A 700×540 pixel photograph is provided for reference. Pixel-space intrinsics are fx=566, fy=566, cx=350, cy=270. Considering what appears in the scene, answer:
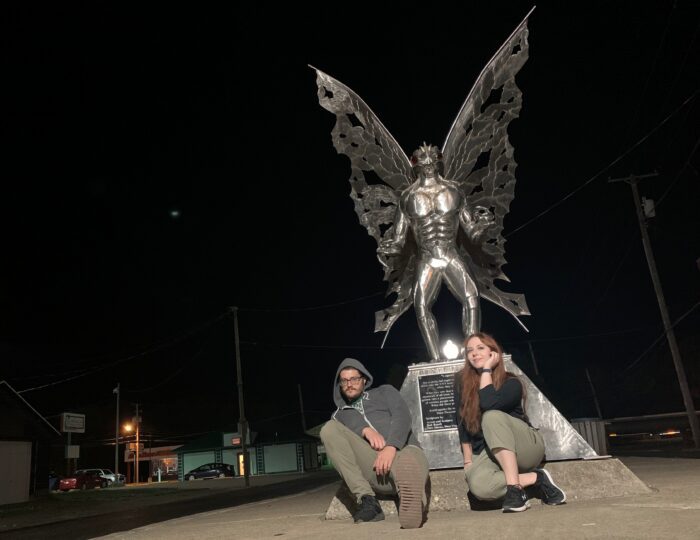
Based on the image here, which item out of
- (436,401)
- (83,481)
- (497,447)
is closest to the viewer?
(497,447)

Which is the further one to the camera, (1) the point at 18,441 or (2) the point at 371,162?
(1) the point at 18,441

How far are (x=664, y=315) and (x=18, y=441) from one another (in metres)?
22.8

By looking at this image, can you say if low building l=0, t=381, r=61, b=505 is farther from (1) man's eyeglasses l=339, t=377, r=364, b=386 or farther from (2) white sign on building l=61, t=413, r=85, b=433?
(1) man's eyeglasses l=339, t=377, r=364, b=386

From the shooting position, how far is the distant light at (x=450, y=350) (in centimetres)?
616

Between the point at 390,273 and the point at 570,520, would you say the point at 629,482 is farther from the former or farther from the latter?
the point at 390,273

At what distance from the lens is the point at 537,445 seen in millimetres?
3438

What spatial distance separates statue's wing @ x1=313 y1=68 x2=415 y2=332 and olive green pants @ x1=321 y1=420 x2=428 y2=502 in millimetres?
3344

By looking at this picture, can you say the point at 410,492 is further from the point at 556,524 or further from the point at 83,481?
the point at 83,481

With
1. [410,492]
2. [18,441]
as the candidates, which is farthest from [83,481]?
[410,492]

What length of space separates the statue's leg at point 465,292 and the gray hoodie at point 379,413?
243 cm

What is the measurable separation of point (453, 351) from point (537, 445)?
2.76 m

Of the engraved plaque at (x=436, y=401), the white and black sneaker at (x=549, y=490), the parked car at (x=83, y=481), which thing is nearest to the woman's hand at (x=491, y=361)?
the white and black sneaker at (x=549, y=490)

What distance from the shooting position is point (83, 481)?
101ft

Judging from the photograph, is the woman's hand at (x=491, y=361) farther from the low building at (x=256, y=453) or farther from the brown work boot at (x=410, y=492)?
the low building at (x=256, y=453)
